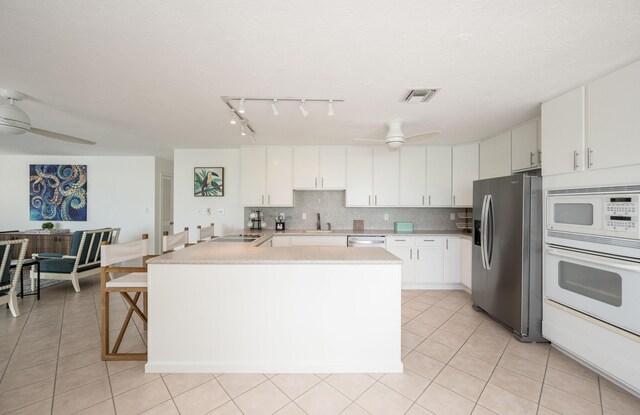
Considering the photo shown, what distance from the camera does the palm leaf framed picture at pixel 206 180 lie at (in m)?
4.56

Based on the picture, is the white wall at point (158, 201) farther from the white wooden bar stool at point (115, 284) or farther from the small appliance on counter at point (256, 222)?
the white wooden bar stool at point (115, 284)

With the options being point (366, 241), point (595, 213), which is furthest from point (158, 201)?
point (595, 213)

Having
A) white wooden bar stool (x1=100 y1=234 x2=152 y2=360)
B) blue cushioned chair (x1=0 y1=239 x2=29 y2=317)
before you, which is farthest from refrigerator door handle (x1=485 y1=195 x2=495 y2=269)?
blue cushioned chair (x1=0 y1=239 x2=29 y2=317)

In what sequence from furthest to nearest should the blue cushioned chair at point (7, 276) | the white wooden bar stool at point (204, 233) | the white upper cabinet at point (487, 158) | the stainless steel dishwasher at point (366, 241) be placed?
1. the stainless steel dishwasher at point (366, 241)
2. the white upper cabinet at point (487, 158)
3. the white wooden bar stool at point (204, 233)
4. the blue cushioned chair at point (7, 276)

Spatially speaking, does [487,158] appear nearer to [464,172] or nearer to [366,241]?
[464,172]

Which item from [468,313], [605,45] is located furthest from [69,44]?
[468,313]

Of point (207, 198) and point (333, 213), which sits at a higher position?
point (207, 198)

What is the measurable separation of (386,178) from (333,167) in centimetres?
90

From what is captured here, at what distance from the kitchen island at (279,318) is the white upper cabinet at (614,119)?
67.9 inches

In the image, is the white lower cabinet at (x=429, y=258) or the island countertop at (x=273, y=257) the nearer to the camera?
the island countertop at (x=273, y=257)

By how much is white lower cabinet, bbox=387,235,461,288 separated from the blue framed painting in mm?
6393

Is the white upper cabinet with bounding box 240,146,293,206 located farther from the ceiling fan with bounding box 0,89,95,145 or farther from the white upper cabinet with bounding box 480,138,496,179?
the white upper cabinet with bounding box 480,138,496,179

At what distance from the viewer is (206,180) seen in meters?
4.56

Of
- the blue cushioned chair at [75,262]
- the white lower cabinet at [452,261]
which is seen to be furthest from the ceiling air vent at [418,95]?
the blue cushioned chair at [75,262]
